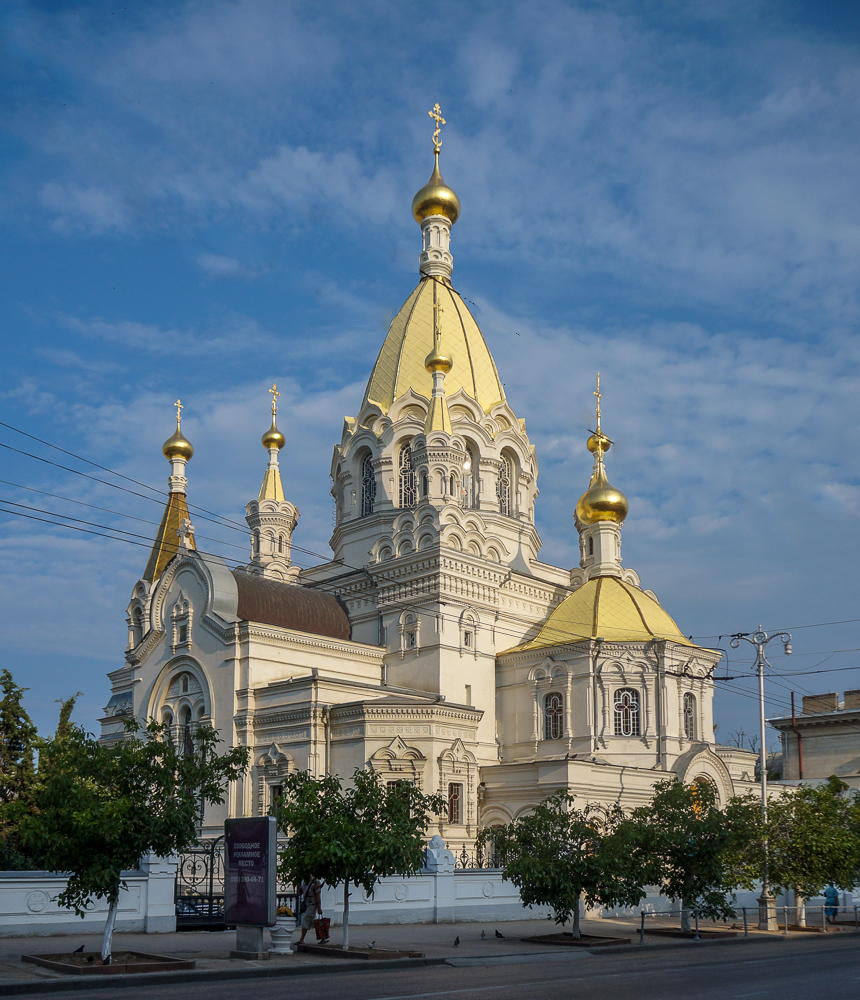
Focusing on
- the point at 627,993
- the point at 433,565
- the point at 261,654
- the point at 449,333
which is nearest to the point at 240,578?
the point at 261,654

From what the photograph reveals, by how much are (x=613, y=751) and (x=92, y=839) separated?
2159cm

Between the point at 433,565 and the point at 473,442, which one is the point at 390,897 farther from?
the point at 473,442

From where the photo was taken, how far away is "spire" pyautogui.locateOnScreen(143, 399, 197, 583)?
45.0 m

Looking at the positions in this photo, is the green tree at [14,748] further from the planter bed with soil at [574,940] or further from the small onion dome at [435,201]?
the small onion dome at [435,201]

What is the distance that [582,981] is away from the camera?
13.3m

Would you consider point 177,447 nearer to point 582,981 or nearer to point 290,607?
point 290,607

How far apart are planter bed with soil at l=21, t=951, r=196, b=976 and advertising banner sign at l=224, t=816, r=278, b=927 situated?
1.20 metres

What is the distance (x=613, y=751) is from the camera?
110 feet

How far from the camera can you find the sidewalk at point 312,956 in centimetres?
1298

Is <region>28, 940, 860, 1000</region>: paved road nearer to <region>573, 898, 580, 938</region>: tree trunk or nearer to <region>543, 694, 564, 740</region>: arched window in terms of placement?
<region>573, 898, 580, 938</region>: tree trunk

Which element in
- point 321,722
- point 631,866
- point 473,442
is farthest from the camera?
point 473,442

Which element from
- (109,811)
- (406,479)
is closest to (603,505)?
(406,479)

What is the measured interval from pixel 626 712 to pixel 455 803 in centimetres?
665

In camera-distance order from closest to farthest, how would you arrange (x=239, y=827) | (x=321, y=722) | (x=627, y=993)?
(x=627, y=993)
(x=239, y=827)
(x=321, y=722)
